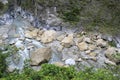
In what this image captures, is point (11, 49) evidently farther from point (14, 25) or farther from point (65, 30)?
point (65, 30)

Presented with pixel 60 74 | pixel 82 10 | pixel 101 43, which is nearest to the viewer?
pixel 60 74

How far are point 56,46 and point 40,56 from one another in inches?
25.8

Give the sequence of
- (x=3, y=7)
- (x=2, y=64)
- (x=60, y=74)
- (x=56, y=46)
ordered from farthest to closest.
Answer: (x=3, y=7) → (x=56, y=46) → (x=2, y=64) → (x=60, y=74)

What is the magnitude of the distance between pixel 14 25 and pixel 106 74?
9.64 feet

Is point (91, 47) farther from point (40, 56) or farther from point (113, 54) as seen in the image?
point (40, 56)

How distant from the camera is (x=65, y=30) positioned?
22.3ft

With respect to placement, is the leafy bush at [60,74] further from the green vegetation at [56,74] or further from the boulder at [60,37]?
the boulder at [60,37]

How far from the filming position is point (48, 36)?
6.44 m

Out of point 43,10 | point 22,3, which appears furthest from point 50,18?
point 22,3

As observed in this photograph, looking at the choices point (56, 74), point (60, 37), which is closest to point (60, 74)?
point (56, 74)

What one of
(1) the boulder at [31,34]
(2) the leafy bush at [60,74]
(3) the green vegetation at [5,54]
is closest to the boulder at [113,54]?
(2) the leafy bush at [60,74]

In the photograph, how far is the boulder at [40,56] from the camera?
222 inches

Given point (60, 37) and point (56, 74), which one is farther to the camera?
point (60, 37)

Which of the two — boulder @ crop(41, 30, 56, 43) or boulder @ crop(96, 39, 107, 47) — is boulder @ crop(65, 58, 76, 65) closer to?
boulder @ crop(41, 30, 56, 43)
